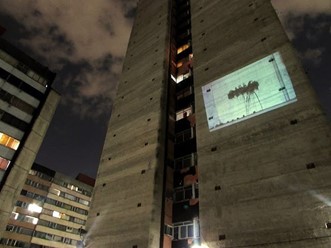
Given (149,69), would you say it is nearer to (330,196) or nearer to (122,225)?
(122,225)

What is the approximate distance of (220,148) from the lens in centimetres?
2045

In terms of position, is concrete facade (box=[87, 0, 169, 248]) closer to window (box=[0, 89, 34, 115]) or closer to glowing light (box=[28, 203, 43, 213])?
window (box=[0, 89, 34, 115])

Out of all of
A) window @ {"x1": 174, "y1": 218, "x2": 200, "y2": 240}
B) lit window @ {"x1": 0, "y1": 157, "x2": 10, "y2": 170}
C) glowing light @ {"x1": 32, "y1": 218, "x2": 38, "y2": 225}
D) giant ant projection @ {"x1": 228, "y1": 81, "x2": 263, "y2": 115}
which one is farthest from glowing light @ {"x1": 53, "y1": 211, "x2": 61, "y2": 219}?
giant ant projection @ {"x1": 228, "y1": 81, "x2": 263, "y2": 115}

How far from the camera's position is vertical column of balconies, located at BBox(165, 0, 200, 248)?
21.0 meters

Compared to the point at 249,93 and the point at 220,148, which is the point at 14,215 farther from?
the point at 249,93

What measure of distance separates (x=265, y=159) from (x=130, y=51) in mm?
31113

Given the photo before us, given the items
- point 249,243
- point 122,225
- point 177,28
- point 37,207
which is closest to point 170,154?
point 122,225

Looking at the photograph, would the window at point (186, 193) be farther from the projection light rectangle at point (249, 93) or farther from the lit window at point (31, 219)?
the lit window at point (31, 219)

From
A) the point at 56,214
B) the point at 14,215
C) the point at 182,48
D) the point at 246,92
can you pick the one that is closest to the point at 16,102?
the point at 182,48

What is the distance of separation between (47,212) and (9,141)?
3258cm

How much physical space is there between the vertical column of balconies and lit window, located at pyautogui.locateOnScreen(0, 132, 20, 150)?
17.2 metres

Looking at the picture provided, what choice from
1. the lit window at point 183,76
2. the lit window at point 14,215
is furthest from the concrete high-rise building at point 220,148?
the lit window at point 14,215

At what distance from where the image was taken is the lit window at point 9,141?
28.3 metres

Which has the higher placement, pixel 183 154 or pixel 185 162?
pixel 183 154
